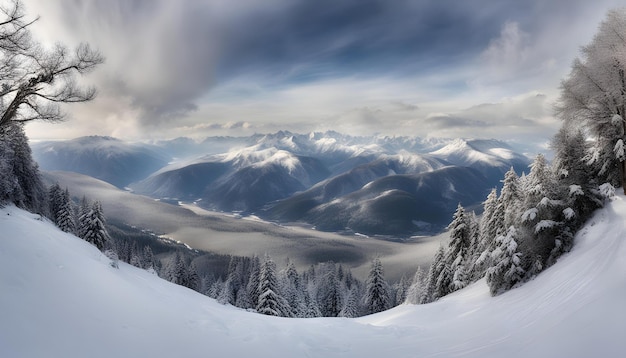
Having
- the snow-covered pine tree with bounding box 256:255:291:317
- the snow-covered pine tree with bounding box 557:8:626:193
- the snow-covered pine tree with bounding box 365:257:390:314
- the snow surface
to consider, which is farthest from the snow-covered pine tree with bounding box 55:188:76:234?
the snow-covered pine tree with bounding box 557:8:626:193

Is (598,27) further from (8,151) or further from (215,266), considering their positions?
(215,266)

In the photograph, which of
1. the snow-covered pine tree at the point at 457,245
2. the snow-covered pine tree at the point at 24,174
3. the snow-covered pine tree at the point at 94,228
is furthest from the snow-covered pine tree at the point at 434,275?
the snow-covered pine tree at the point at 24,174

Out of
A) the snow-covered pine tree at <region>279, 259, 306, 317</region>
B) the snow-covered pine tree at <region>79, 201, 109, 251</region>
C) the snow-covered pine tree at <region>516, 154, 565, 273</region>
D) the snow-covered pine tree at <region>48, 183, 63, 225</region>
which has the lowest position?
the snow-covered pine tree at <region>279, 259, 306, 317</region>

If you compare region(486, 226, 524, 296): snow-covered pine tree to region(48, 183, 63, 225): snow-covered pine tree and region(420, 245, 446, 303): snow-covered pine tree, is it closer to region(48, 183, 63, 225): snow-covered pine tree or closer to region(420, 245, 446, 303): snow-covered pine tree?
region(420, 245, 446, 303): snow-covered pine tree

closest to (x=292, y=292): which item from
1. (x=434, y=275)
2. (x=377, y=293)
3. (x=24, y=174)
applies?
(x=377, y=293)

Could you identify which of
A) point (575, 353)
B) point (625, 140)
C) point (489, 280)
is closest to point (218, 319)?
point (575, 353)

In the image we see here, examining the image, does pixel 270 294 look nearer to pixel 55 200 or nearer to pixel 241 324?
pixel 241 324
